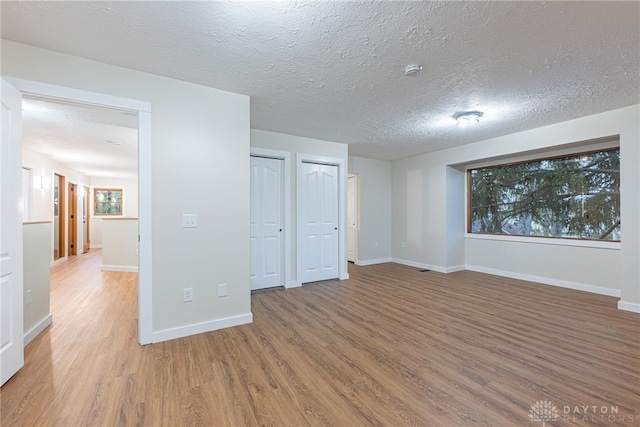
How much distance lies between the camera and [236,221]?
2.86 m

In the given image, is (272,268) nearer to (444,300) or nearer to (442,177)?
(444,300)

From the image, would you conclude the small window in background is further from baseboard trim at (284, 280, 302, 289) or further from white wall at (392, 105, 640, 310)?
white wall at (392, 105, 640, 310)

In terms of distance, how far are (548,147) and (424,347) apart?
353cm

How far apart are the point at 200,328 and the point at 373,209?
448 centimetres

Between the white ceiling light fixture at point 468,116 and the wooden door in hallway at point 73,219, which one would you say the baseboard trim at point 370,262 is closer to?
the white ceiling light fixture at point 468,116

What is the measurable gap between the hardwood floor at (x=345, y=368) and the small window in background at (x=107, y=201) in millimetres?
7168

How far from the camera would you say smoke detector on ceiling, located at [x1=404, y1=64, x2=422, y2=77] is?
90.0 inches

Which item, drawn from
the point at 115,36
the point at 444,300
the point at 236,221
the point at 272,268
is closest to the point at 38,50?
the point at 115,36

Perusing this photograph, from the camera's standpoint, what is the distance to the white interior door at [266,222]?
4.09 meters

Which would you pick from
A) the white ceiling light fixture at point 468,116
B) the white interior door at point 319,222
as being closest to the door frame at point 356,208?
the white interior door at point 319,222

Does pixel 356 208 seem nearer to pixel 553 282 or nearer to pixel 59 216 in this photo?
pixel 553 282

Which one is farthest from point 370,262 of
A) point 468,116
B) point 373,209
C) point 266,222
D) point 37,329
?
point 37,329

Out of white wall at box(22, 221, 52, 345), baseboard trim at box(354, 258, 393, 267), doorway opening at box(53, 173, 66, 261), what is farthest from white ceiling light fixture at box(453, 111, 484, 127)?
doorway opening at box(53, 173, 66, 261)

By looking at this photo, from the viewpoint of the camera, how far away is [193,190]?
8.67 feet
